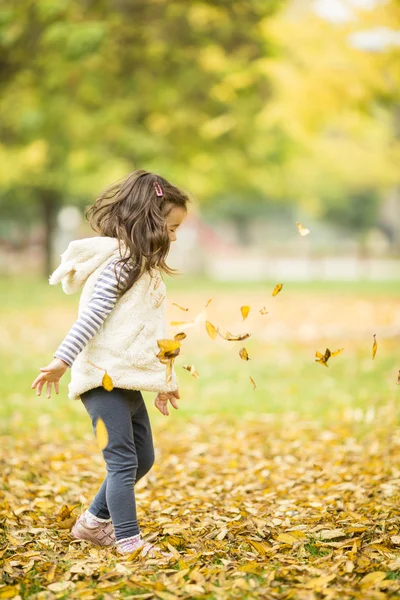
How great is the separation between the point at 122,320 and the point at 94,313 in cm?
13

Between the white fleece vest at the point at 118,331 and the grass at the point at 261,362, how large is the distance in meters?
3.03

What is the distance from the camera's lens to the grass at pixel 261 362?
6.70 m

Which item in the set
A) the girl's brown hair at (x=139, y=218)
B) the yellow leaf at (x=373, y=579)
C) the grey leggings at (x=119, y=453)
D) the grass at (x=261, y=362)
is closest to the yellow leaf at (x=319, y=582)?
the yellow leaf at (x=373, y=579)

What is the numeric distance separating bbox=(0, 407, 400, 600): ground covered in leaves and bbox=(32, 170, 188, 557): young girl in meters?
0.30

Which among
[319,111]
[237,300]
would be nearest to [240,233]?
[237,300]

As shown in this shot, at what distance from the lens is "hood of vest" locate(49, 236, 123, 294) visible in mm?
3172

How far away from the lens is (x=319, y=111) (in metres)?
11.6

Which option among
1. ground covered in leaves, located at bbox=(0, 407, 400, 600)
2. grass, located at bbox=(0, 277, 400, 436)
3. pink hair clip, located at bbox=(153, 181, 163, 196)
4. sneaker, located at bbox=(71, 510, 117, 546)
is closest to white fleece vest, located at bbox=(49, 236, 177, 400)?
pink hair clip, located at bbox=(153, 181, 163, 196)

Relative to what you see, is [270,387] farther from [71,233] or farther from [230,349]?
[71,233]

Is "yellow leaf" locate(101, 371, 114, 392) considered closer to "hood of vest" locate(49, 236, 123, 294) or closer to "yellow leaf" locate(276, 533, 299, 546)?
"hood of vest" locate(49, 236, 123, 294)

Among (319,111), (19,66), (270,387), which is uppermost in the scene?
(19,66)

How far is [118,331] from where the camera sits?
10.3 ft

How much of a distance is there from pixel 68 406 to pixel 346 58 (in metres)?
6.75

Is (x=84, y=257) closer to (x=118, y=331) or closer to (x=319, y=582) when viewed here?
(x=118, y=331)
